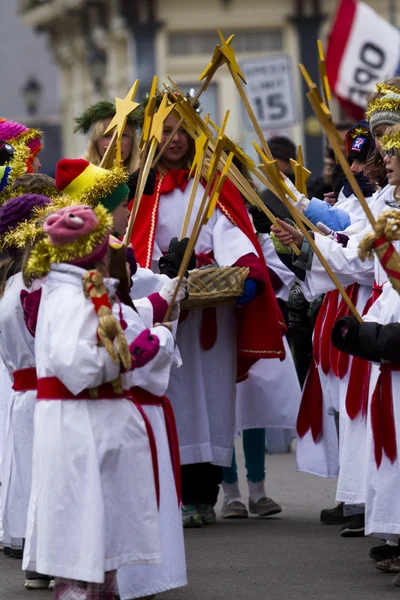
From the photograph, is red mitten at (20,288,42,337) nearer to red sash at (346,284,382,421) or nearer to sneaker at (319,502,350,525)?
red sash at (346,284,382,421)

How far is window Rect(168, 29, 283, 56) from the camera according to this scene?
1618 inches

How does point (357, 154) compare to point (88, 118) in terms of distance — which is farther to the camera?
point (88, 118)

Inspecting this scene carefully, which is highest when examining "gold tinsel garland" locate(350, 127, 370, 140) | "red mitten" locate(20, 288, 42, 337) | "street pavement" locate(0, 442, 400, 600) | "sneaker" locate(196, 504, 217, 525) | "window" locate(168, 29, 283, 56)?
"window" locate(168, 29, 283, 56)

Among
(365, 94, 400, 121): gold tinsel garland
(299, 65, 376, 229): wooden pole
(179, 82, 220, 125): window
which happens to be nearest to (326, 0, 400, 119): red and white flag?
(365, 94, 400, 121): gold tinsel garland

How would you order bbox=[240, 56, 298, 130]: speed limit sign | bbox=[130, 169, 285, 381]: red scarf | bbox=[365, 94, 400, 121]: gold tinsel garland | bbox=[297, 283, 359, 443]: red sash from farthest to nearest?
bbox=[240, 56, 298, 130]: speed limit sign, bbox=[130, 169, 285, 381]: red scarf, bbox=[297, 283, 359, 443]: red sash, bbox=[365, 94, 400, 121]: gold tinsel garland

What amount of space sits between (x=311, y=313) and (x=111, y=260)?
9.14ft

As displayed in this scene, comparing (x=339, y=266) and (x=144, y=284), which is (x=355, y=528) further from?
(x=144, y=284)

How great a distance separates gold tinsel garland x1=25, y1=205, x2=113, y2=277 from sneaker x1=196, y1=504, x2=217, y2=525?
274 cm

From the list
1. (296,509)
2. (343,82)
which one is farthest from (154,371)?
(343,82)

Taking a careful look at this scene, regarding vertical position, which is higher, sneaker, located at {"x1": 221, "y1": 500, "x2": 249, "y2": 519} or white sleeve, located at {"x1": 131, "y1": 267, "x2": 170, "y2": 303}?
white sleeve, located at {"x1": 131, "y1": 267, "x2": 170, "y2": 303}

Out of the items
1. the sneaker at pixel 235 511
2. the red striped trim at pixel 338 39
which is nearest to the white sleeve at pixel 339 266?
the sneaker at pixel 235 511

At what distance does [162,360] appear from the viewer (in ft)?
18.0

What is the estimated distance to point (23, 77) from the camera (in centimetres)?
6069

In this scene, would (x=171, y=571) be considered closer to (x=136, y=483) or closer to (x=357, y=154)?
(x=136, y=483)
